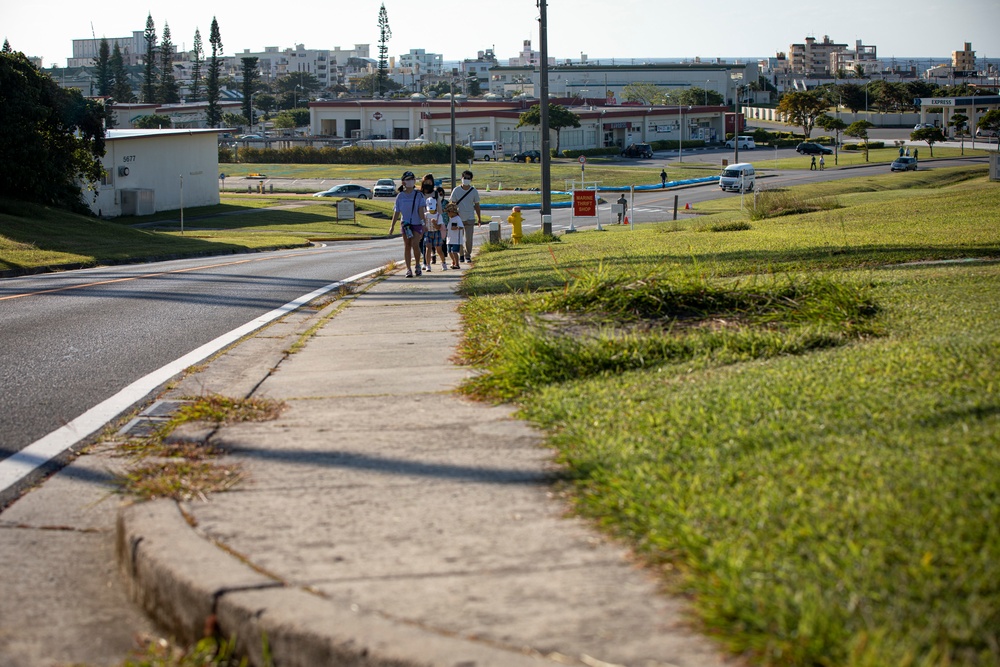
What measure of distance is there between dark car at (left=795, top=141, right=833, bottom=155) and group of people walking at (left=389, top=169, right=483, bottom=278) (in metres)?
83.1

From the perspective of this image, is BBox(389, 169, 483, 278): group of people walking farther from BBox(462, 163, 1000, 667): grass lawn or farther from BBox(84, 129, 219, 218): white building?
BBox(84, 129, 219, 218): white building

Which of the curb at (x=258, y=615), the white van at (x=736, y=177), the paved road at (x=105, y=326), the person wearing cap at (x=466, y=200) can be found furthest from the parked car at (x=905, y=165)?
the curb at (x=258, y=615)

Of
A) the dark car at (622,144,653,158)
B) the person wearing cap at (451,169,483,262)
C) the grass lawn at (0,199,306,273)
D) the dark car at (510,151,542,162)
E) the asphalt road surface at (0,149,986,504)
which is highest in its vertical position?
the dark car at (622,144,653,158)

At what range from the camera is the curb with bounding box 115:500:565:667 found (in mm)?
3131

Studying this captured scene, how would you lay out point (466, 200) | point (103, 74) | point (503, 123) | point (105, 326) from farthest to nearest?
point (103, 74) < point (503, 123) < point (466, 200) < point (105, 326)

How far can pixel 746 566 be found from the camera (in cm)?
339

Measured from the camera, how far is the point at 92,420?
279 inches

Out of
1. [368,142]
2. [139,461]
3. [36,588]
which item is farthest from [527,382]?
[368,142]

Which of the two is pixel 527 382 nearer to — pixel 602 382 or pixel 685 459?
pixel 602 382

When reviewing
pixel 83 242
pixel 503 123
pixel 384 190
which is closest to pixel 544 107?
pixel 83 242

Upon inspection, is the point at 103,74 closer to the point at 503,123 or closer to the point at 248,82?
the point at 248,82

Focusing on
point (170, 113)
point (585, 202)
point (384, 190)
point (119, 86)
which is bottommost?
point (585, 202)

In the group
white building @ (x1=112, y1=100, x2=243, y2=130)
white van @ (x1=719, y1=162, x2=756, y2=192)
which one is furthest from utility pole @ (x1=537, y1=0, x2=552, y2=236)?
white building @ (x1=112, y1=100, x2=243, y2=130)

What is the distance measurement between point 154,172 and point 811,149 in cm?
6630
